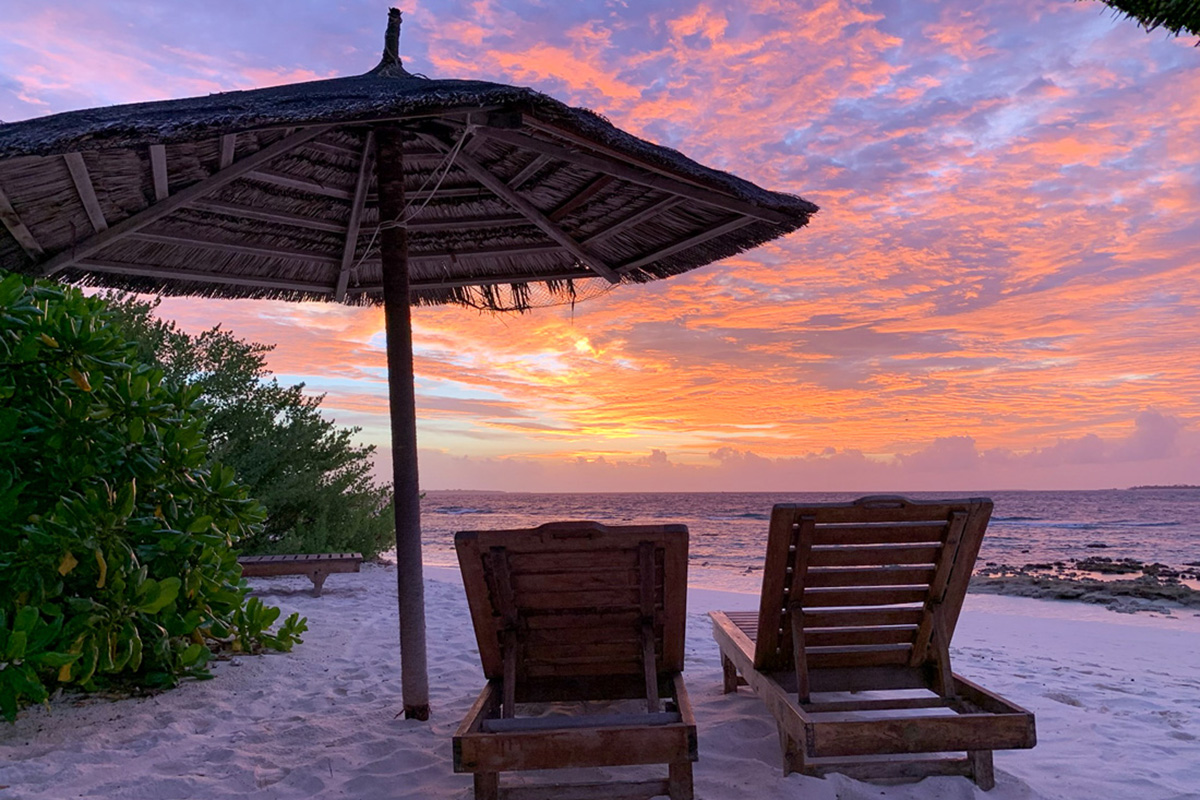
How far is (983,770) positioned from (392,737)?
96.9 inches

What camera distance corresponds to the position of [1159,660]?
6254 mm

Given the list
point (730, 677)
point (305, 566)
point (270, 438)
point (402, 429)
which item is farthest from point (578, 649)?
→ point (270, 438)

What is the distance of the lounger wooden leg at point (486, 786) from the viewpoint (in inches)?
92.4

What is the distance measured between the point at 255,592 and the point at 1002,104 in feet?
35.3

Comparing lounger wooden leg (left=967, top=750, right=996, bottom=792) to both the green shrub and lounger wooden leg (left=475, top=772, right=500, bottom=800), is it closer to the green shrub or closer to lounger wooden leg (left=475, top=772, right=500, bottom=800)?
lounger wooden leg (left=475, top=772, right=500, bottom=800)

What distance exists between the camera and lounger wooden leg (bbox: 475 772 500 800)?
235cm

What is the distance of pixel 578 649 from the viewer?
9.87 ft

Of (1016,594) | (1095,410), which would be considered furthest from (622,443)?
(1016,594)

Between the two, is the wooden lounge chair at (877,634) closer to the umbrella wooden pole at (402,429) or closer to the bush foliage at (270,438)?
the umbrella wooden pole at (402,429)

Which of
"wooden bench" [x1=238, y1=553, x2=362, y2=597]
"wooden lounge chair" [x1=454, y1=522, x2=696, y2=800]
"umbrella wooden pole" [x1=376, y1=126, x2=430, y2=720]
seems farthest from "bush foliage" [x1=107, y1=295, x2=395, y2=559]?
"wooden lounge chair" [x1=454, y1=522, x2=696, y2=800]

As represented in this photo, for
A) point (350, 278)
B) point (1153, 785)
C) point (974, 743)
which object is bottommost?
point (1153, 785)

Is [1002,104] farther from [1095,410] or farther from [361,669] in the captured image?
[1095,410]

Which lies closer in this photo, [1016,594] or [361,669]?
[361,669]

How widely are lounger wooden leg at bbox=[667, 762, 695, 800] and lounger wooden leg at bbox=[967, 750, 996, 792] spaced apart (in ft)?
3.61
